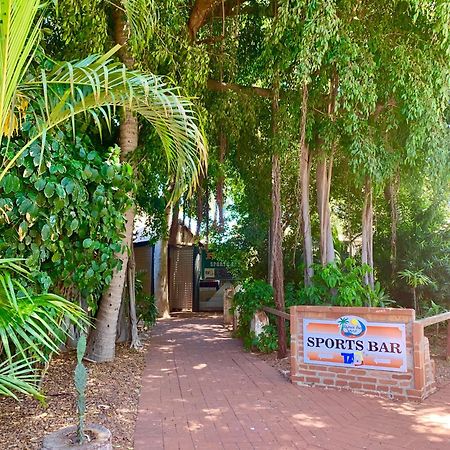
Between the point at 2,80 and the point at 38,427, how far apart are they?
2.69 meters

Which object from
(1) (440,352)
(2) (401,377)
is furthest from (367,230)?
(2) (401,377)

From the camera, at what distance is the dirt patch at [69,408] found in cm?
366

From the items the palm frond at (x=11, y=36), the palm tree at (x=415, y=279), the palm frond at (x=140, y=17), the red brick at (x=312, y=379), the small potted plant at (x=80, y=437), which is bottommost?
the red brick at (x=312, y=379)

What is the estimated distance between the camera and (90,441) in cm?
294

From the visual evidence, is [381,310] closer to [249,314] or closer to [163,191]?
[249,314]

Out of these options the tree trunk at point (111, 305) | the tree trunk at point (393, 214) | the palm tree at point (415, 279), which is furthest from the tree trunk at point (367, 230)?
the tree trunk at point (111, 305)

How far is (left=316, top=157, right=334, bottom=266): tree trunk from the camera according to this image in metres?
7.42

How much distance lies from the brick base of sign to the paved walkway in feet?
0.45

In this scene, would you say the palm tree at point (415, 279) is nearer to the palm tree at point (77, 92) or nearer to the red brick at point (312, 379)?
the red brick at point (312, 379)

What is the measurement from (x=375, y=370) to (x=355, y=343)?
0.32 metres

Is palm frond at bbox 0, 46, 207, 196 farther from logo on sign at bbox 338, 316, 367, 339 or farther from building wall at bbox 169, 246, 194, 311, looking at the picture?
building wall at bbox 169, 246, 194, 311

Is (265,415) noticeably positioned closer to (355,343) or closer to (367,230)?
(355,343)

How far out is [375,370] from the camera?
15.8 ft

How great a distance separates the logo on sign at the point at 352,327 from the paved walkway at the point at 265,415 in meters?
0.59
